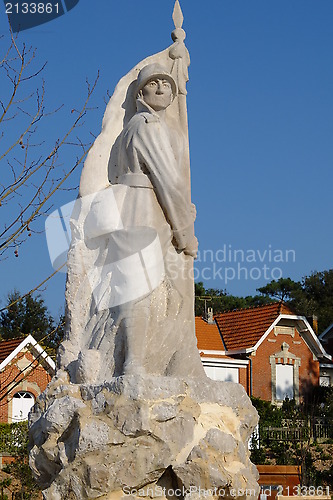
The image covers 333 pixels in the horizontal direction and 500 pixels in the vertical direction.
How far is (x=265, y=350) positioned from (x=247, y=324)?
125cm

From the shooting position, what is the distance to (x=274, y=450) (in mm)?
23578

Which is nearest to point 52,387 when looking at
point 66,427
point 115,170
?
point 66,427

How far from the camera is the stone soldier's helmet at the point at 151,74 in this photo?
23.1 ft

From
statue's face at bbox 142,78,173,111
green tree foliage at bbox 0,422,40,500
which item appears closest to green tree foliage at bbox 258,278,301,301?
green tree foliage at bbox 0,422,40,500

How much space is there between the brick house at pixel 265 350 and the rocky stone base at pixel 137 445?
2072cm

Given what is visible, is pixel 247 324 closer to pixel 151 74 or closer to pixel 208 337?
pixel 208 337

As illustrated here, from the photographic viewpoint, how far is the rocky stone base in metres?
5.94

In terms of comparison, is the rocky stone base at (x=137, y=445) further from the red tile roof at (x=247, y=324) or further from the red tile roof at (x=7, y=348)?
the red tile roof at (x=247, y=324)

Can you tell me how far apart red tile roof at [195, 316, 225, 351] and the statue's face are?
67.9ft

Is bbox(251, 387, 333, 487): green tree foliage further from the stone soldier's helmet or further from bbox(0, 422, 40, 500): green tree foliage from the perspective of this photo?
the stone soldier's helmet

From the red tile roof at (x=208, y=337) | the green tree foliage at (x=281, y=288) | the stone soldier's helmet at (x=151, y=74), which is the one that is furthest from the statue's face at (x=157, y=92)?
the green tree foliage at (x=281, y=288)

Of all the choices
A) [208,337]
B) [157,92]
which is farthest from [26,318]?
[157,92]

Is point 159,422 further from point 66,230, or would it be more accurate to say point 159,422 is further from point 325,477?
point 325,477

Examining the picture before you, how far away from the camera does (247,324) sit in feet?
95.7
